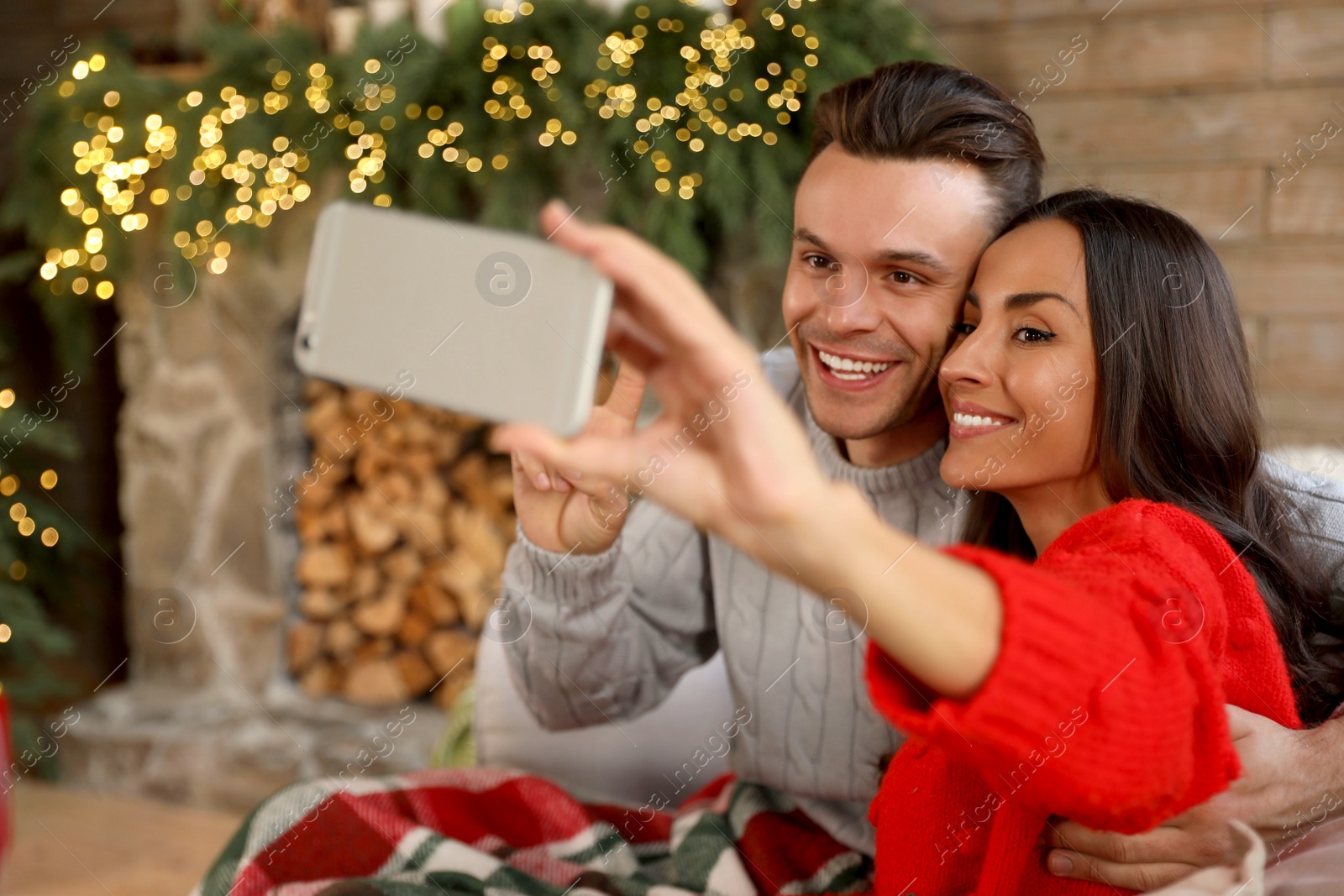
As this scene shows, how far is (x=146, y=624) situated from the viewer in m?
2.47

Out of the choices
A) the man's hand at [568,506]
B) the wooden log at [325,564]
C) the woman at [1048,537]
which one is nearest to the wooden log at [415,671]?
the wooden log at [325,564]

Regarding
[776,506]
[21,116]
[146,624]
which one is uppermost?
[21,116]

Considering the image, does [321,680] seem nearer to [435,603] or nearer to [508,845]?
[435,603]

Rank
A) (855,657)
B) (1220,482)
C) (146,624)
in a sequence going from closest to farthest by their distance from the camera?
(1220,482) < (855,657) < (146,624)

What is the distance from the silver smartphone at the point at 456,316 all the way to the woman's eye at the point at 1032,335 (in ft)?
1.65

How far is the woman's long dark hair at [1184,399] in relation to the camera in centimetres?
88

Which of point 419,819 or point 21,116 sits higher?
point 21,116

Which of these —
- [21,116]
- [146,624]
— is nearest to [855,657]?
[146,624]

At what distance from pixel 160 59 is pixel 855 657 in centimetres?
193

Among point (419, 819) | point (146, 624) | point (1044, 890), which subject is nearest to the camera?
point (1044, 890)

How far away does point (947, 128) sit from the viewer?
1.14 metres

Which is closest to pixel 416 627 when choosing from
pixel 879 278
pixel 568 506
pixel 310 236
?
pixel 310 236

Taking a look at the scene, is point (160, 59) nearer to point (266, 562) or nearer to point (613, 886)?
point (266, 562)

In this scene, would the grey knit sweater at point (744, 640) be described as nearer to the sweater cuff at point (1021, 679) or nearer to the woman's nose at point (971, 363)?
the woman's nose at point (971, 363)
